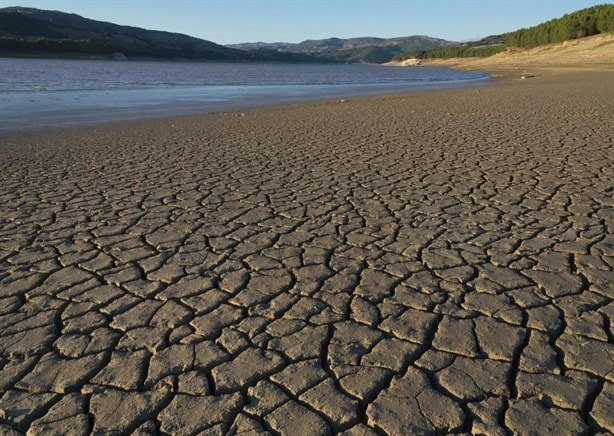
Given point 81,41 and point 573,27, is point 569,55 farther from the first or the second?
point 81,41

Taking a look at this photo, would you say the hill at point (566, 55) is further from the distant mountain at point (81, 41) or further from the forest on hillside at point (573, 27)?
the distant mountain at point (81, 41)

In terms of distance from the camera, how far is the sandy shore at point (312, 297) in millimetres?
2199

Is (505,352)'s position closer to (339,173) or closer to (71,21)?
(339,173)

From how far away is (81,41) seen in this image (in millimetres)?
73750

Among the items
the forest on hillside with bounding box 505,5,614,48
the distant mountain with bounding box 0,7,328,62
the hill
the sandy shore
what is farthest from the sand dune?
the distant mountain with bounding box 0,7,328,62

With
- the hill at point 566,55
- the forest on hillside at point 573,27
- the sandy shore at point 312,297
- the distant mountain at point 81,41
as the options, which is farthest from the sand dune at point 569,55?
the distant mountain at point 81,41

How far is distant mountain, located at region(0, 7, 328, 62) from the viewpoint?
67.9 metres

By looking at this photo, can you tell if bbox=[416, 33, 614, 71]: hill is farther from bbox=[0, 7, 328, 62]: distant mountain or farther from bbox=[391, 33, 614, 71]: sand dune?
bbox=[0, 7, 328, 62]: distant mountain

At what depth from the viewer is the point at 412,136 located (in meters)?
9.16

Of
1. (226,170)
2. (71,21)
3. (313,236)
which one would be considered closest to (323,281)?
(313,236)

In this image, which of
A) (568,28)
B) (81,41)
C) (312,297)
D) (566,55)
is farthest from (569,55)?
(81,41)

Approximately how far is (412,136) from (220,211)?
17.2 feet

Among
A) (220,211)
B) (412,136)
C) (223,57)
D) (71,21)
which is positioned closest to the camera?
(220,211)

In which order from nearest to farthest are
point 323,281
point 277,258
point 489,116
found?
point 323,281
point 277,258
point 489,116
